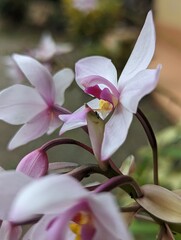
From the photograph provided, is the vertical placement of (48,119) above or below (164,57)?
above

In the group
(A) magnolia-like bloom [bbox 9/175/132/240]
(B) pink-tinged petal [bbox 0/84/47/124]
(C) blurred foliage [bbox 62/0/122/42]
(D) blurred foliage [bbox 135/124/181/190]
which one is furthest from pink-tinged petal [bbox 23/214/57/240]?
(C) blurred foliage [bbox 62/0/122/42]

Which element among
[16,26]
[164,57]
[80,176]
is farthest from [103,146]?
[16,26]

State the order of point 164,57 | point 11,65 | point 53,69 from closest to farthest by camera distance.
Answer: point 53,69
point 11,65
point 164,57

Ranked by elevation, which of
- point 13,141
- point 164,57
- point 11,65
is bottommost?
point 164,57

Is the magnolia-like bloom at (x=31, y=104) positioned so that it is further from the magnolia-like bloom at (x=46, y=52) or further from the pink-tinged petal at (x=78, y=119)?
the magnolia-like bloom at (x=46, y=52)

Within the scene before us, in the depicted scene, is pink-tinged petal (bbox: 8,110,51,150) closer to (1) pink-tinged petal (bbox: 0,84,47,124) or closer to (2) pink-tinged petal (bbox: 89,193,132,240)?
(1) pink-tinged petal (bbox: 0,84,47,124)

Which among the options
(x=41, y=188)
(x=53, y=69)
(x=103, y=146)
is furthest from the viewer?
(x=53, y=69)

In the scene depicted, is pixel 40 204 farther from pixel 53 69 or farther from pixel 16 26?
→ pixel 16 26

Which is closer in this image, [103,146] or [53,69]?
[103,146]
